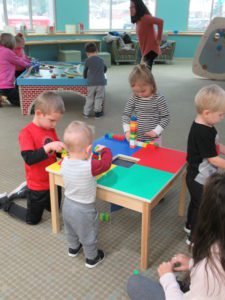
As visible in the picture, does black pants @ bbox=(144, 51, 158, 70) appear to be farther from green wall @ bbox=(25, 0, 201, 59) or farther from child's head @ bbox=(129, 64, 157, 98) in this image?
green wall @ bbox=(25, 0, 201, 59)

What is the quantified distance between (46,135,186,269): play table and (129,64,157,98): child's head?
365 millimetres

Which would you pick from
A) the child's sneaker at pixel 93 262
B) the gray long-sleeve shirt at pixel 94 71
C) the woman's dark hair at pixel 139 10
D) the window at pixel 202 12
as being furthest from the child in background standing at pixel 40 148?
the window at pixel 202 12

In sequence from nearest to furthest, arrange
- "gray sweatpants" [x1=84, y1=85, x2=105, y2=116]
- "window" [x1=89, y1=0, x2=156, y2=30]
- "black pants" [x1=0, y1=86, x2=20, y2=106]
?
"gray sweatpants" [x1=84, y1=85, x2=105, y2=116] < "black pants" [x1=0, y1=86, x2=20, y2=106] < "window" [x1=89, y1=0, x2=156, y2=30]

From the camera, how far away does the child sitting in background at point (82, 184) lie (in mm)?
1578

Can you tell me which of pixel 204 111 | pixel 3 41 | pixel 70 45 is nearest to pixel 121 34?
pixel 70 45

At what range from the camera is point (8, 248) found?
75.0 inches

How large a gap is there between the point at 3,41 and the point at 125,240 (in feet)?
12.2

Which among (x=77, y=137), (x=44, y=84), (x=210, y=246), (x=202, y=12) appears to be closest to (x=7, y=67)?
(x=44, y=84)

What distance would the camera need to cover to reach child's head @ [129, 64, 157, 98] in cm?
215

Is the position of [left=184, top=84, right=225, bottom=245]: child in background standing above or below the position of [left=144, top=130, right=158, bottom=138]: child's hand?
above

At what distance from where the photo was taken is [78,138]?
156 cm

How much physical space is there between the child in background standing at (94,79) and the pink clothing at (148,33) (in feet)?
2.18

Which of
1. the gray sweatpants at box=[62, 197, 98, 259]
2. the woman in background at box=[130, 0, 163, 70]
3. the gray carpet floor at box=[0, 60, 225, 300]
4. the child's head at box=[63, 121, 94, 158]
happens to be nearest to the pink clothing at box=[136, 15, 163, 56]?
the woman in background at box=[130, 0, 163, 70]

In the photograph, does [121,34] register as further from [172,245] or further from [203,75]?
[172,245]
